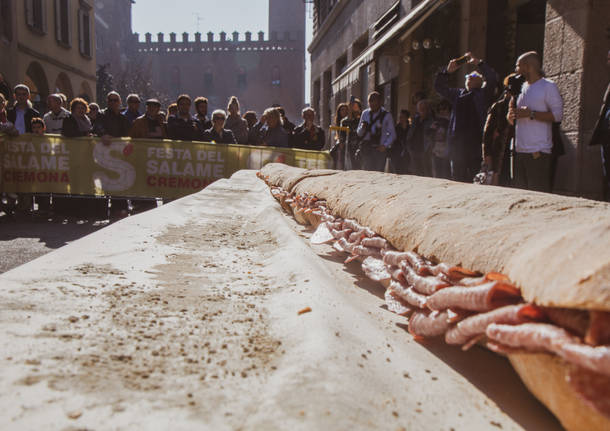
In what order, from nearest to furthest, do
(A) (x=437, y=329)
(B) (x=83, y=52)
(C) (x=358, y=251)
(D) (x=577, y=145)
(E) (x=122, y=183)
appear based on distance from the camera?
(A) (x=437, y=329) < (C) (x=358, y=251) < (D) (x=577, y=145) < (E) (x=122, y=183) < (B) (x=83, y=52)

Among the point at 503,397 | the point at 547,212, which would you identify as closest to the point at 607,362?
the point at 503,397

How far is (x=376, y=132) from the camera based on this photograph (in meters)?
7.61

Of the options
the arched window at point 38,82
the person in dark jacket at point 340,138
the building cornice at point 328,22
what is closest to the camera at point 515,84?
the person in dark jacket at point 340,138

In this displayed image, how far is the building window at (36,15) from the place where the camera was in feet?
53.8

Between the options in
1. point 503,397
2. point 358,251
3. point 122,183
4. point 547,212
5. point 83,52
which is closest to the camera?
point 503,397

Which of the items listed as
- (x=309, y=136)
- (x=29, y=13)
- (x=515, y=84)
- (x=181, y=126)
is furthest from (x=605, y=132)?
(x=29, y=13)

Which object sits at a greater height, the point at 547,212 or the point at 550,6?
the point at 550,6

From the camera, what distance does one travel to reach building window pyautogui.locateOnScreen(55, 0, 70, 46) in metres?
19.1

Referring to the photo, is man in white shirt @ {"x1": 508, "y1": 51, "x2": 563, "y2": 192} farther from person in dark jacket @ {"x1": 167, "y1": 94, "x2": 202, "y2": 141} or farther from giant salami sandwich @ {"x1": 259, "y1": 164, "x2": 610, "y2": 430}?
person in dark jacket @ {"x1": 167, "y1": 94, "x2": 202, "y2": 141}

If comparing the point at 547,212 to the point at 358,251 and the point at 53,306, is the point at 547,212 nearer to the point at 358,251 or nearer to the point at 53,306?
the point at 358,251

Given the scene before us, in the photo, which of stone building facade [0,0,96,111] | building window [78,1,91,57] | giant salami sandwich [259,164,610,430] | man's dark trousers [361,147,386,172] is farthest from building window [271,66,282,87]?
giant salami sandwich [259,164,610,430]

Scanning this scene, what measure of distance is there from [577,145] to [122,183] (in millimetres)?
6862

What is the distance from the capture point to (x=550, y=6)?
5.49m

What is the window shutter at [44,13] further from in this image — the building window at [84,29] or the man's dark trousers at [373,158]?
the man's dark trousers at [373,158]
